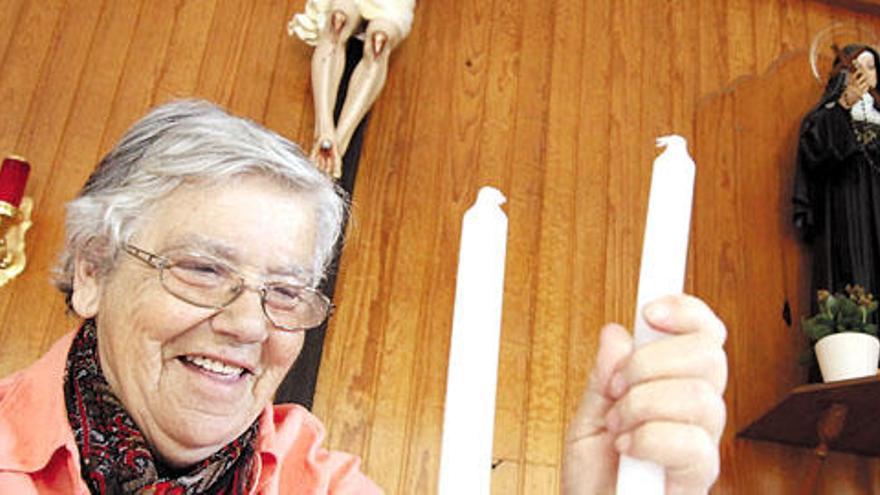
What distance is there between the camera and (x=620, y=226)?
2.96 m

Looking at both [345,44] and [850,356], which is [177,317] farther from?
[850,356]

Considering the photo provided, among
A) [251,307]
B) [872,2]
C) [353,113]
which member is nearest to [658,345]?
[251,307]

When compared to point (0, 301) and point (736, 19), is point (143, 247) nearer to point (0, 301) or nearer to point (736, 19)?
point (0, 301)

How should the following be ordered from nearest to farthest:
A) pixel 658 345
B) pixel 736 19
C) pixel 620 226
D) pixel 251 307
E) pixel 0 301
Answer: pixel 658 345
pixel 251 307
pixel 0 301
pixel 620 226
pixel 736 19

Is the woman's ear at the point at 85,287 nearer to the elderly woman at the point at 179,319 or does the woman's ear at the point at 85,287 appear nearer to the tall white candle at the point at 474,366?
the elderly woman at the point at 179,319

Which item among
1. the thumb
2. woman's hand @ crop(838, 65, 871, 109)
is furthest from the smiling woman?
woman's hand @ crop(838, 65, 871, 109)

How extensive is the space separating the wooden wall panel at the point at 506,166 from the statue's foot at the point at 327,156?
0.22m

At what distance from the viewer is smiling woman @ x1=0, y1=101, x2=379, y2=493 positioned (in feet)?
3.66

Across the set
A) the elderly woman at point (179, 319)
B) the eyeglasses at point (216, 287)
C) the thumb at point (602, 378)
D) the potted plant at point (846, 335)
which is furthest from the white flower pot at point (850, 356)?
the thumb at point (602, 378)

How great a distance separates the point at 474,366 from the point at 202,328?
2.49 ft

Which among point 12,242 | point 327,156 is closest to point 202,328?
point 327,156

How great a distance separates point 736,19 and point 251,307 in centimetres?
287

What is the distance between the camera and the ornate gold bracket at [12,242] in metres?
2.44

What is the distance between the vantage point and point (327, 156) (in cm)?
260
